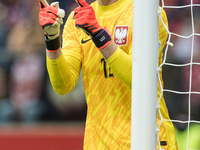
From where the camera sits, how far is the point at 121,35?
1.75 m

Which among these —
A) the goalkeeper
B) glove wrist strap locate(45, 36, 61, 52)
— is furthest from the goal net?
glove wrist strap locate(45, 36, 61, 52)

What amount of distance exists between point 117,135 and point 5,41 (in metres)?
2.60

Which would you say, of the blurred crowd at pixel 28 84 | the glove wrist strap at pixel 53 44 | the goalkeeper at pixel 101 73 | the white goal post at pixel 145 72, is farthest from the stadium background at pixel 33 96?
the white goal post at pixel 145 72

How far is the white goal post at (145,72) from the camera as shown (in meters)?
1.37

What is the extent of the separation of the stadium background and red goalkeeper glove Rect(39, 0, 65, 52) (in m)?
2.16

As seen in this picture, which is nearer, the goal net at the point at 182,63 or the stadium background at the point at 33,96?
the goal net at the point at 182,63

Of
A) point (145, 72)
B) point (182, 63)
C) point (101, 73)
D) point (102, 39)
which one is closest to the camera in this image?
point (145, 72)

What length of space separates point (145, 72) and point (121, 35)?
40 cm

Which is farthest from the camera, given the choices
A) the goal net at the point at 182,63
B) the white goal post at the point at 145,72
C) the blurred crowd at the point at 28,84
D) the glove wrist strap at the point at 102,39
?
the blurred crowd at the point at 28,84

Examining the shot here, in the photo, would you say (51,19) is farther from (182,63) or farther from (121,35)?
(182,63)

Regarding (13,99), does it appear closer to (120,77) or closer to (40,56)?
(40,56)

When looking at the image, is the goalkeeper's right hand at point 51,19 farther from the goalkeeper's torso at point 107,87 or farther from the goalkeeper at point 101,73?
the goalkeeper's torso at point 107,87

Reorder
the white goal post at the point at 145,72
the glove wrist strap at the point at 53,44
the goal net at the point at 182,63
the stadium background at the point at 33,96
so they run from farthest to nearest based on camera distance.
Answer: the stadium background at the point at 33,96
the goal net at the point at 182,63
the glove wrist strap at the point at 53,44
the white goal post at the point at 145,72

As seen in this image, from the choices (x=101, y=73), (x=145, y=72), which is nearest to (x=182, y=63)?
(x=101, y=73)
